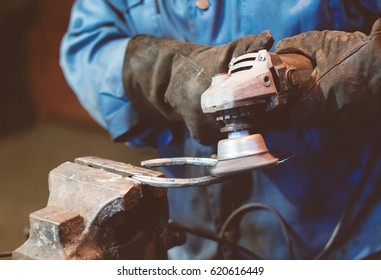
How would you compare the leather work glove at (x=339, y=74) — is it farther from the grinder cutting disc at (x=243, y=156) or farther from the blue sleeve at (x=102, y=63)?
the blue sleeve at (x=102, y=63)

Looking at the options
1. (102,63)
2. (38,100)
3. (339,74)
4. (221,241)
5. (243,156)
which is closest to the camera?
(243,156)

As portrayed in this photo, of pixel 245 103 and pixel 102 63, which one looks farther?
pixel 102 63

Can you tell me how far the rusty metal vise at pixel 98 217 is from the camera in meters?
0.54

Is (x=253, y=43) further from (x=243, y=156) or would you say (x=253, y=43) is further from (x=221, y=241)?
(x=221, y=241)

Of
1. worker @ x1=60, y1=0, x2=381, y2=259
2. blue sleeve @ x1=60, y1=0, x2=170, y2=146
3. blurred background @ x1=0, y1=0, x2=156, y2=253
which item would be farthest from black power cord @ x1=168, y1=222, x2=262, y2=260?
blurred background @ x1=0, y1=0, x2=156, y2=253

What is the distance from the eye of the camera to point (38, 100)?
203 centimetres

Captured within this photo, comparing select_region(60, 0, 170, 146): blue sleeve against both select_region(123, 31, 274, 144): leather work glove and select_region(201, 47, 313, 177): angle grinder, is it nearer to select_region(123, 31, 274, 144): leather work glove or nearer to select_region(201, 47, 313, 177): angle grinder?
select_region(123, 31, 274, 144): leather work glove

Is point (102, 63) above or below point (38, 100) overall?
above

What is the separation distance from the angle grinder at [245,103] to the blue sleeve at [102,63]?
323 mm

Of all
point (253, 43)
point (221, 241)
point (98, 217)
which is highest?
point (253, 43)

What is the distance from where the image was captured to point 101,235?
554mm

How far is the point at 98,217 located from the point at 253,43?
0.91 ft

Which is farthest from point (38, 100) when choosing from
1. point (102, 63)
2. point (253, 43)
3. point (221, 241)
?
point (253, 43)

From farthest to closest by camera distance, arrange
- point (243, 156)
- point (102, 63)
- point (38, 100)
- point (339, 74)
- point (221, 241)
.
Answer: point (38, 100) → point (102, 63) → point (221, 241) → point (339, 74) → point (243, 156)
